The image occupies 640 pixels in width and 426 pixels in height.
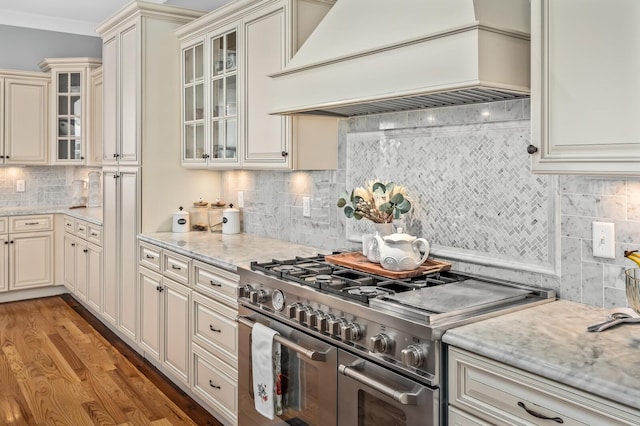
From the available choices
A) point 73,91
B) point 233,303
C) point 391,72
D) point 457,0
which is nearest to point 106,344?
point 233,303

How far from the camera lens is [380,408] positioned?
1.85 meters

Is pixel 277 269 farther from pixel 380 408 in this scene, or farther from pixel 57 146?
pixel 57 146

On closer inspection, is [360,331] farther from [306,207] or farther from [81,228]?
[81,228]

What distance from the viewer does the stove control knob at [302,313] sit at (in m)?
2.15

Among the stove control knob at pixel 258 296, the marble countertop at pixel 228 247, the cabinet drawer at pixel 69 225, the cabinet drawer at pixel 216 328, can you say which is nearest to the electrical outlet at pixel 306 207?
the marble countertop at pixel 228 247

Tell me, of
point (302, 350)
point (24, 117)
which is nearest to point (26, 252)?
point (24, 117)

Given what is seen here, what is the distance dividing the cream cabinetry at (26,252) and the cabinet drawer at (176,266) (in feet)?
9.05

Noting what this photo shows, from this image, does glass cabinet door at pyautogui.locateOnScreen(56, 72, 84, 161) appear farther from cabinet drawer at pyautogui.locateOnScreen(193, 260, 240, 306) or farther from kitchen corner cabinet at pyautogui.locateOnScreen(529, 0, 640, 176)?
kitchen corner cabinet at pyautogui.locateOnScreen(529, 0, 640, 176)

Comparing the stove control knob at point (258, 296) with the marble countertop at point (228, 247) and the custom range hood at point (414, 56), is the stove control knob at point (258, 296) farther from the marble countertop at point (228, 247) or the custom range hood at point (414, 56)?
the custom range hood at point (414, 56)

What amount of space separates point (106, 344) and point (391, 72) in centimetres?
331

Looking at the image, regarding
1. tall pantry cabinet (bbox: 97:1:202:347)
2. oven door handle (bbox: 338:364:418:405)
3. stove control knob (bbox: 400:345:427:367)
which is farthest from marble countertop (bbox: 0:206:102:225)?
stove control knob (bbox: 400:345:427:367)

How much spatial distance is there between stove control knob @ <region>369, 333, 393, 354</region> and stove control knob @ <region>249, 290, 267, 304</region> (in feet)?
2.50

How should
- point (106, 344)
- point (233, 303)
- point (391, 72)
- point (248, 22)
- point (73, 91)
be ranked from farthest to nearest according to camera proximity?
point (73, 91) < point (106, 344) < point (248, 22) < point (233, 303) < point (391, 72)

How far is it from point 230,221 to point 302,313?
5.83 ft
